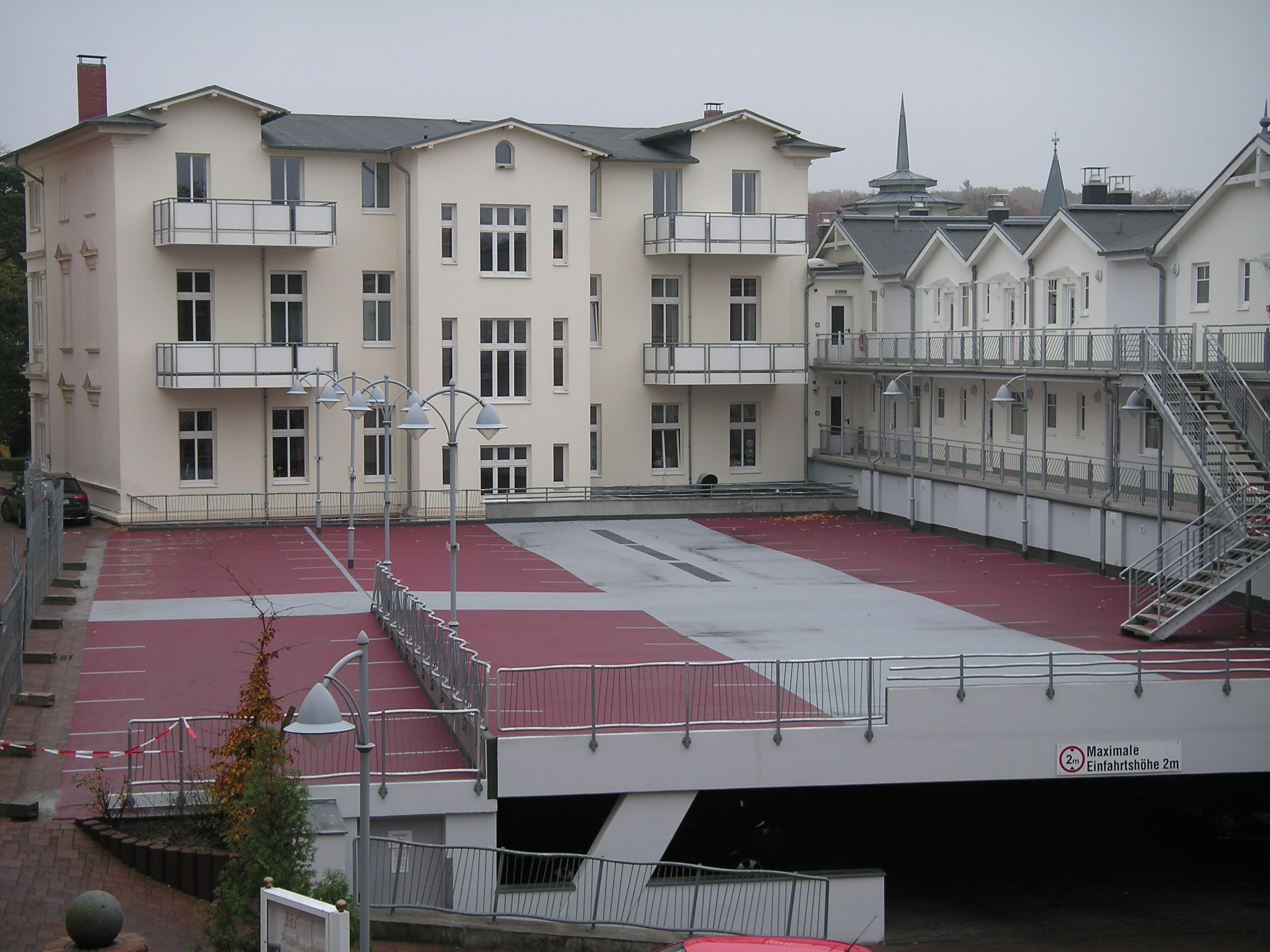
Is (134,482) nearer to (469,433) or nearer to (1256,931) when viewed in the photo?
(469,433)

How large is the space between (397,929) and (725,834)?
609cm

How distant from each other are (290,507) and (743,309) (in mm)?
16292

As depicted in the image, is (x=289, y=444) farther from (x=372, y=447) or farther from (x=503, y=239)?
(x=503, y=239)

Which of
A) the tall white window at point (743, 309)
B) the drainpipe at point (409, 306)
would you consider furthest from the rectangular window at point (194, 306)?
the tall white window at point (743, 309)

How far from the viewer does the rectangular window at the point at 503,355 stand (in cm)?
4544

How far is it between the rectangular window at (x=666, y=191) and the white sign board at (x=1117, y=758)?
30.3 meters

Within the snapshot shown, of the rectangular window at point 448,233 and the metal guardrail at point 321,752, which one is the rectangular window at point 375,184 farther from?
the metal guardrail at point 321,752

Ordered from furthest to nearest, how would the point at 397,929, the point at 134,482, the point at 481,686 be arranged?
the point at 134,482, the point at 481,686, the point at 397,929

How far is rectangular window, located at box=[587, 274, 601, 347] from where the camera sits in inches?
1901

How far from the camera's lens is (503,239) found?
45.2 meters

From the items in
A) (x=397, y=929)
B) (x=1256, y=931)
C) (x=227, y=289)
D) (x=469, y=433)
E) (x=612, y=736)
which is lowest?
(x=1256, y=931)

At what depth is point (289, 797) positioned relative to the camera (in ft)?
45.7

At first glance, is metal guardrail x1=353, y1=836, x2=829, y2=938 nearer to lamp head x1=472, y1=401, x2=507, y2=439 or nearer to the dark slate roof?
lamp head x1=472, y1=401, x2=507, y2=439

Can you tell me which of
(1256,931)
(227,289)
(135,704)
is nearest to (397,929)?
(135,704)
